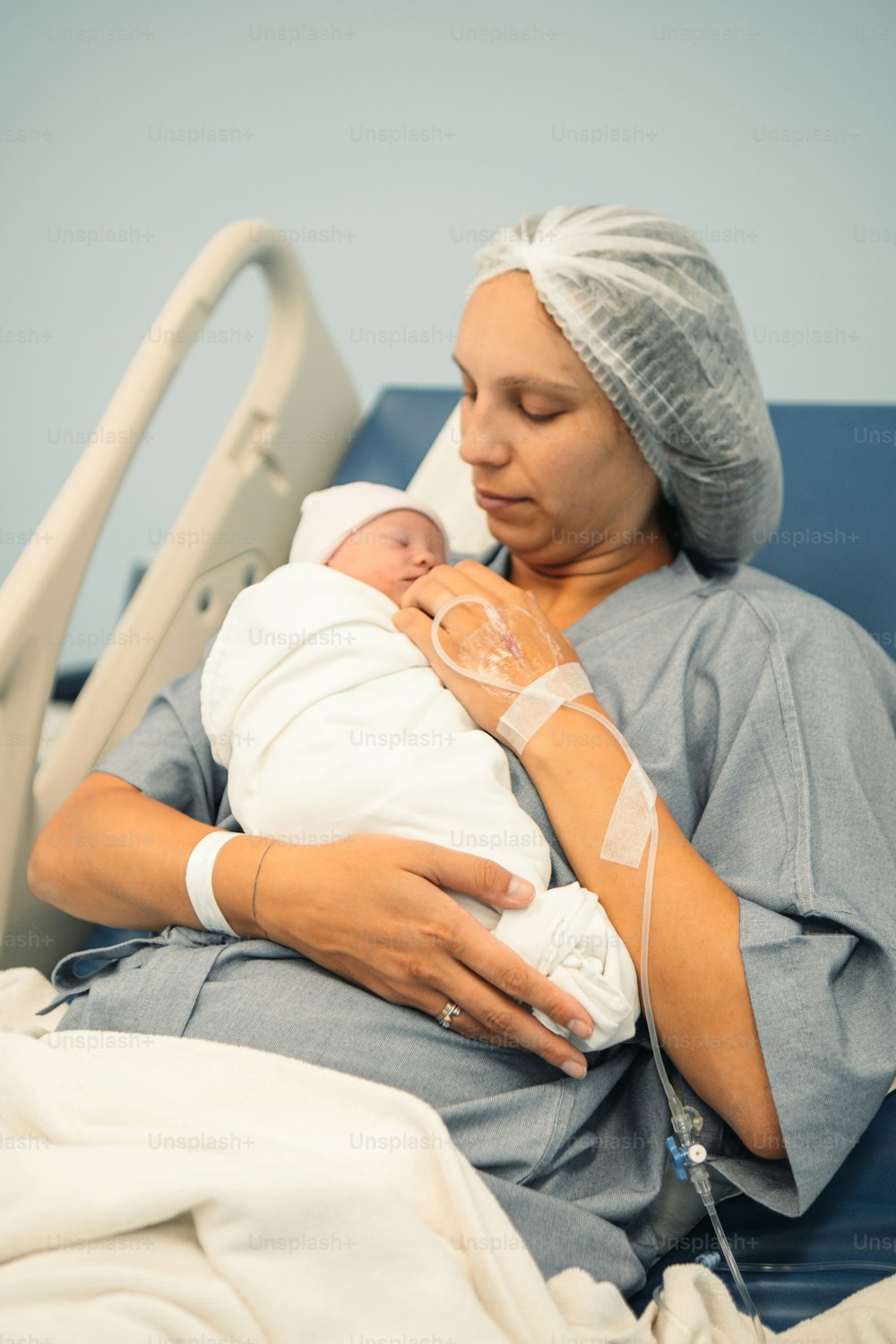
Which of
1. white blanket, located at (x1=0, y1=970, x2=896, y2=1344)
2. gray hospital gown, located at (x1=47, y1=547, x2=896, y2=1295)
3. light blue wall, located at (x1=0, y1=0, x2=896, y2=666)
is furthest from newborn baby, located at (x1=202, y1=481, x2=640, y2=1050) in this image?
light blue wall, located at (x1=0, y1=0, x2=896, y2=666)

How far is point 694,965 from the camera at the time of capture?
1268 mm

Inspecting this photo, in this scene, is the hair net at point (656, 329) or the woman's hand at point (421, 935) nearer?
the woman's hand at point (421, 935)

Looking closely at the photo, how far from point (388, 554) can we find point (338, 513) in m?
0.10

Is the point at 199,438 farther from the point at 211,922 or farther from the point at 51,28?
the point at 211,922

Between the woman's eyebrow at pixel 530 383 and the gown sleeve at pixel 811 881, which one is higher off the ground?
the woman's eyebrow at pixel 530 383

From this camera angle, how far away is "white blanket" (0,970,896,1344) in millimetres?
1000

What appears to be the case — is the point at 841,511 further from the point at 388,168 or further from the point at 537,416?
the point at 388,168

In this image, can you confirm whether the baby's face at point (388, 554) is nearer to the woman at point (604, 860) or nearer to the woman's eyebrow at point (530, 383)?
the woman at point (604, 860)

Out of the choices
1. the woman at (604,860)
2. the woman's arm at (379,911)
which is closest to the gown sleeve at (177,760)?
the woman at (604,860)

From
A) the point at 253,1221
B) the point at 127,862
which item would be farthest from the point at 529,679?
the point at 253,1221

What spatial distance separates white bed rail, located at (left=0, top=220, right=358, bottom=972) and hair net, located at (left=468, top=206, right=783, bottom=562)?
56cm

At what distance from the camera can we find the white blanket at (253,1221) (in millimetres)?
1000

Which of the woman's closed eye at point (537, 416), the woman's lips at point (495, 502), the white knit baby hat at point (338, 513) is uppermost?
the woman's closed eye at point (537, 416)

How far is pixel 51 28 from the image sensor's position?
3.27 meters
